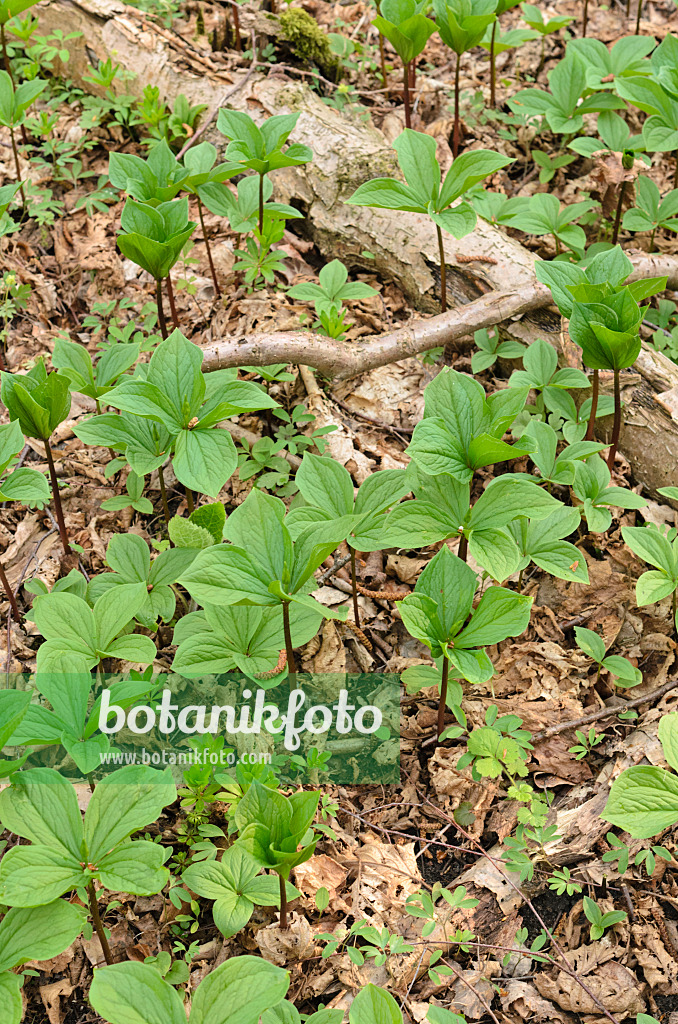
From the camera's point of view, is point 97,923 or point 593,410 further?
point 593,410

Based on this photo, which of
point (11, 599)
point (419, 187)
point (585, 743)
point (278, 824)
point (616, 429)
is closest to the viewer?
point (278, 824)

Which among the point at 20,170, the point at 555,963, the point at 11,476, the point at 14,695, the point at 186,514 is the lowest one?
the point at 555,963

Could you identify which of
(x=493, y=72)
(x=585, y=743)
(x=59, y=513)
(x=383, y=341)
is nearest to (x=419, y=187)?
(x=383, y=341)

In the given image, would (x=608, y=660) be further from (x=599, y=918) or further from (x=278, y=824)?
(x=278, y=824)

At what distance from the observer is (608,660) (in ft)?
7.88

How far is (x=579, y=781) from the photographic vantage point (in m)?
2.25

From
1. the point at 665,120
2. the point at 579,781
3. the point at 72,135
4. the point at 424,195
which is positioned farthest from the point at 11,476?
the point at 665,120

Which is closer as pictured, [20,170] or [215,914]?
[215,914]

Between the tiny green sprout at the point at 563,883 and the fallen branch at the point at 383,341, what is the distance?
6.38 ft

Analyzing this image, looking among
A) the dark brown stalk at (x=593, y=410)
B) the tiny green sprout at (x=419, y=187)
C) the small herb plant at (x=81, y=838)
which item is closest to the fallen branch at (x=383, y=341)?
the tiny green sprout at (x=419, y=187)

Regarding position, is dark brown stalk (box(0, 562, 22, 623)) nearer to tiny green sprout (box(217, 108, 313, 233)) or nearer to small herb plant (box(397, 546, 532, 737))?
small herb plant (box(397, 546, 532, 737))

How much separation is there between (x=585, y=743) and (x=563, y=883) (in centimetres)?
45

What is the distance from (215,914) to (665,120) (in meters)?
3.43

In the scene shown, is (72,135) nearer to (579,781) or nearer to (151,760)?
(151,760)
